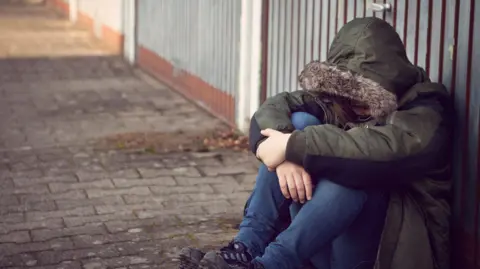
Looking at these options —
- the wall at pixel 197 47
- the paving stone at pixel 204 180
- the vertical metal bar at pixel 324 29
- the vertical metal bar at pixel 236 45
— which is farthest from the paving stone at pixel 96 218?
the wall at pixel 197 47

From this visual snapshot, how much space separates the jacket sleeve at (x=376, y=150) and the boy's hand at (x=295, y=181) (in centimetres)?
4

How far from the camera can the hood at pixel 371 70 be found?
13.4 ft

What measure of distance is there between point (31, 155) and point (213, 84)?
236cm

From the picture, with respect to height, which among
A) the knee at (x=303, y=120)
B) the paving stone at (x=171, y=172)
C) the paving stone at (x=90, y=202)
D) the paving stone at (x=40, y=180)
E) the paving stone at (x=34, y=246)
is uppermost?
the knee at (x=303, y=120)

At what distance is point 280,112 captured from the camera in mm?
4430

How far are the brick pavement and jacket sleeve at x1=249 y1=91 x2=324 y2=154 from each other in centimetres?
102

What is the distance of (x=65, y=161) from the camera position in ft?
24.6

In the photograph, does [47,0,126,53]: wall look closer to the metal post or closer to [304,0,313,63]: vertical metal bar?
the metal post

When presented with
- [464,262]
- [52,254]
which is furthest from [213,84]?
[464,262]

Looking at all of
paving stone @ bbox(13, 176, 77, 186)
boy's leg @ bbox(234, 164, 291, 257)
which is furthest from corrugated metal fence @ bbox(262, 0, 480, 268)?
paving stone @ bbox(13, 176, 77, 186)

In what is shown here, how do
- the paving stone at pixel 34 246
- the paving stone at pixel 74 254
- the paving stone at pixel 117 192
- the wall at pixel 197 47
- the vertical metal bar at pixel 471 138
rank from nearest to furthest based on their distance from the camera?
1. the vertical metal bar at pixel 471 138
2. the paving stone at pixel 74 254
3. the paving stone at pixel 34 246
4. the paving stone at pixel 117 192
5. the wall at pixel 197 47

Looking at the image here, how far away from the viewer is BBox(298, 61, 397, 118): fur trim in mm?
4059

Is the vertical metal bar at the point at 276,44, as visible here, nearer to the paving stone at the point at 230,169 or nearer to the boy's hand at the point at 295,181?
the paving stone at the point at 230,169

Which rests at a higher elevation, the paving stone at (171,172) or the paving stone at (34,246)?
the paving stone at (34,246)
